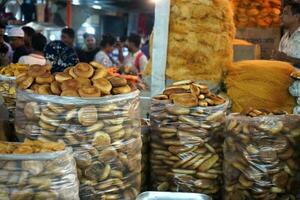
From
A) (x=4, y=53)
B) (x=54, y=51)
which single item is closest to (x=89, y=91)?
(x=54, y=51)

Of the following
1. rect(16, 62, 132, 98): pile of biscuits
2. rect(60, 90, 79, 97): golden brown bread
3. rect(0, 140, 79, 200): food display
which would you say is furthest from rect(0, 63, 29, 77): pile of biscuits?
rect(0, 140, 79, 200): food display

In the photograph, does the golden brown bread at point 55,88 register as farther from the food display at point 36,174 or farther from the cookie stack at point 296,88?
the cookie stack at point 296,88

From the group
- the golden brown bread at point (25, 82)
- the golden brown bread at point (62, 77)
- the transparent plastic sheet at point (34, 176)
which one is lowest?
the transparent plastic sheet at point (34, 176)

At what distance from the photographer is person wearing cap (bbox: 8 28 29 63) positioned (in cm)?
711

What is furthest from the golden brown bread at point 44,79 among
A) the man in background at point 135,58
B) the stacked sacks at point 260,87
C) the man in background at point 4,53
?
the man in background at point 135,58

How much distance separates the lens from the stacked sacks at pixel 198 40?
373 centimetres

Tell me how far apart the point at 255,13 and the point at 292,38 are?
6.99 feet

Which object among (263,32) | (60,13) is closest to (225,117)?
(263,32)

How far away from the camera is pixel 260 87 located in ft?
12.4

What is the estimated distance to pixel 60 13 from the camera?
62.6ft

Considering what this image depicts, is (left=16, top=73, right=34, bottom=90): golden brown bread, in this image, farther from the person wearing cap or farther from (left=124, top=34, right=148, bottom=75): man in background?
(left=124, top=34, right=148, bottom=75): man in background

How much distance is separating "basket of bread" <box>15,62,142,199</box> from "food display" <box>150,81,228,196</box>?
1.39ft

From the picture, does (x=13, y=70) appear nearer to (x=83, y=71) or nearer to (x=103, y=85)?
(x=83, y=71)

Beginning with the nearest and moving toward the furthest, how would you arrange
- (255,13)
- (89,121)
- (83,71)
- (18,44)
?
(89,121) → (83,71) → (255,13) → (18,44)
